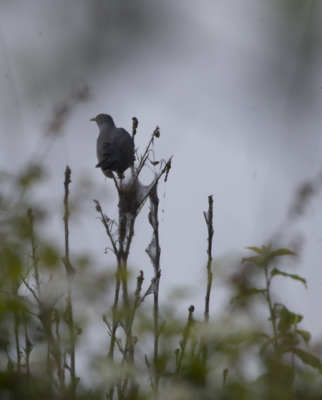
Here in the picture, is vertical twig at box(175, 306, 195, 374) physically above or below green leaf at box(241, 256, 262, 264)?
below

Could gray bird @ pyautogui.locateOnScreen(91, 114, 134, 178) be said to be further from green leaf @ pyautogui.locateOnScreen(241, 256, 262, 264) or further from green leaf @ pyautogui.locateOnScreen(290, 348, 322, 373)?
green leaf @ pyautogui.locateOnScreen(290, 348, 322, 373)

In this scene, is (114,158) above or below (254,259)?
above

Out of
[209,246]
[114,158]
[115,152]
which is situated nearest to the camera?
[209,246]

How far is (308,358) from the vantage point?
1207 millimetres

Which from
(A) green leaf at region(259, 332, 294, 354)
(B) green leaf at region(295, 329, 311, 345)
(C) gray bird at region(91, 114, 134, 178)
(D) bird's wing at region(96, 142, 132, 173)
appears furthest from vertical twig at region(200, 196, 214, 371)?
(D) bird's wing at region(96, 142, 132, 173)

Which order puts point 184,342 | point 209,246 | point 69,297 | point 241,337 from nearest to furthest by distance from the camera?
point 241,337 < point 184,342 < point 69,297 < point 209,246

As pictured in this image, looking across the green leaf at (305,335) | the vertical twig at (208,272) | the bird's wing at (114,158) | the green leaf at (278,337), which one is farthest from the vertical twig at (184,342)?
the bird's wing at (114,158)

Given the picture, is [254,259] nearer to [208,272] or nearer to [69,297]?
[208,272]

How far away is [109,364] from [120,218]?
145cm

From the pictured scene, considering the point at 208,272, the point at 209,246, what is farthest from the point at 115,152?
the point at 208,272

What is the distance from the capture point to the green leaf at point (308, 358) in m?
1.17

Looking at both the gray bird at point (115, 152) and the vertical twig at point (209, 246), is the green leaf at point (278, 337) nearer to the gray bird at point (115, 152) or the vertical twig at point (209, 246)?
the vertical twig at point (209, 246)

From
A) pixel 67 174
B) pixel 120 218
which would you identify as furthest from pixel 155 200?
pixel 67 174

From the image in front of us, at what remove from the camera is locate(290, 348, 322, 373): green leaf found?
117 centimetres
